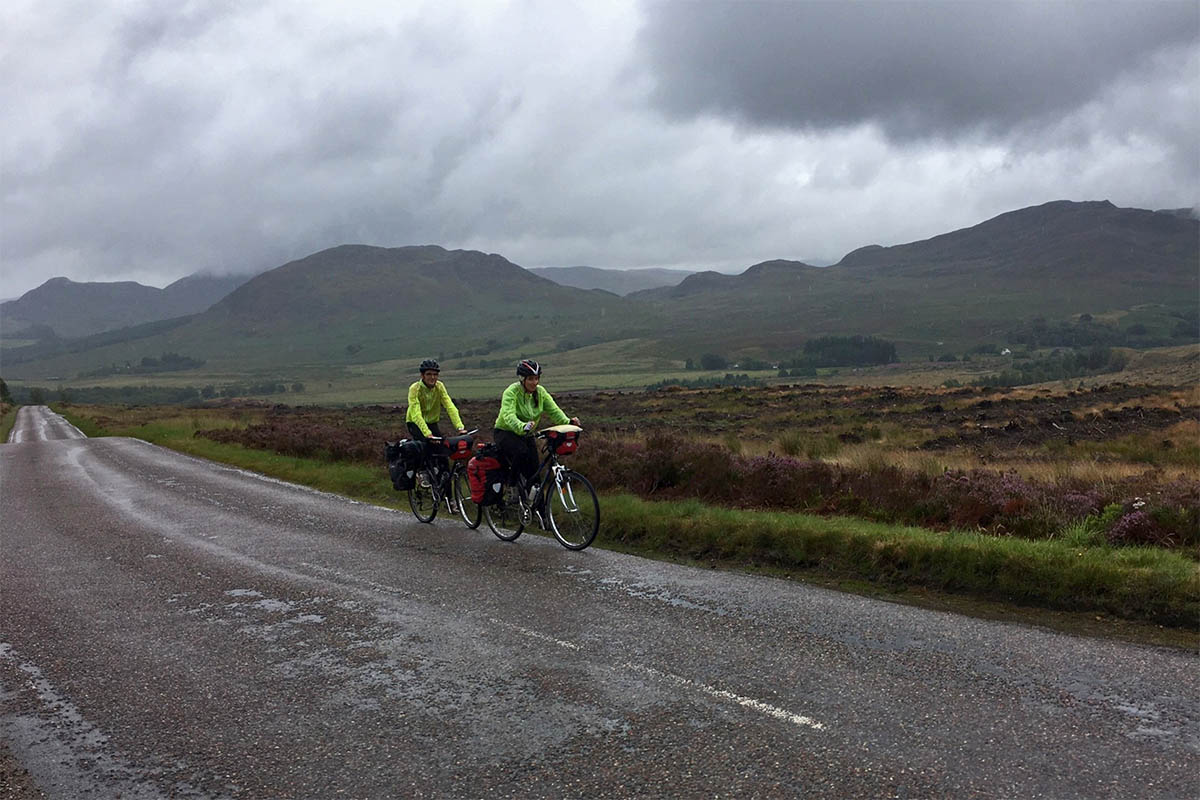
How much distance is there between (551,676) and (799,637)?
206cm

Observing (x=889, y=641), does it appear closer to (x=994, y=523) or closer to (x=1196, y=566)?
(x=1196, y=566)

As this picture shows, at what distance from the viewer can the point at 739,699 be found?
5785mm

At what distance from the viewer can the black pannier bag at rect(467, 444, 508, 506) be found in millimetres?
12188

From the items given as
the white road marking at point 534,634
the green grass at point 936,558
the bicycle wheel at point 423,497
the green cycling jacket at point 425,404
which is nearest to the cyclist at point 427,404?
the green cycling jacket at point 425,404

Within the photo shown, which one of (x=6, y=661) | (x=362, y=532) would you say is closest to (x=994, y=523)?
(x=362, y=532)

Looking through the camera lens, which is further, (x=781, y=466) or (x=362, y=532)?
(x=781, y=466)

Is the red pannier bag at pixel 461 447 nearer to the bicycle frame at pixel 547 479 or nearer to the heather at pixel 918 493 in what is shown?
the bicycle frame at pixel 547 479

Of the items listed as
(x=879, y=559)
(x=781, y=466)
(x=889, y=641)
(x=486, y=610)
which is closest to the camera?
(x=889, y=641)

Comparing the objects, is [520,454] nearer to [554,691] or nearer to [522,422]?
[522,422]

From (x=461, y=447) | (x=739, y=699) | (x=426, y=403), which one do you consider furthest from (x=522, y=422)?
(x=739, y=699)

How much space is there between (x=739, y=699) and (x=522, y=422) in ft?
21.7

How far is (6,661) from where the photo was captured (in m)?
7.26

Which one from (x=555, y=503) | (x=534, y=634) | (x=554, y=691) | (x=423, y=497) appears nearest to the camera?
(x=554, y=691)

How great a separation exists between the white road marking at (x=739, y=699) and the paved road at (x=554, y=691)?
0.03 metres
